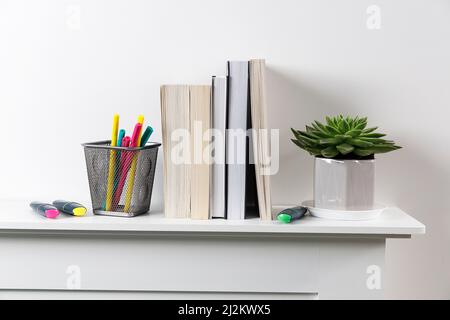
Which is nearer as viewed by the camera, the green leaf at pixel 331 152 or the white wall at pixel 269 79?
the green leaf at pixel 331 152

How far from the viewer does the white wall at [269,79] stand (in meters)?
1.14

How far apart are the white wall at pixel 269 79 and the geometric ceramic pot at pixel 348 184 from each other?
0.45ft

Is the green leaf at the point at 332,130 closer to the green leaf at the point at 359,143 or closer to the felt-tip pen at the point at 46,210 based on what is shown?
the green leaf at the point at 359,143

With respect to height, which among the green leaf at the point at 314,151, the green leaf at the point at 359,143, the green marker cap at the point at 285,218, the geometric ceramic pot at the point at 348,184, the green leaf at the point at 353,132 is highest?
the green leaf at the point at 353,132

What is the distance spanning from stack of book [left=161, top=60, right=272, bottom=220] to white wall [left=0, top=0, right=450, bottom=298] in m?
0.14

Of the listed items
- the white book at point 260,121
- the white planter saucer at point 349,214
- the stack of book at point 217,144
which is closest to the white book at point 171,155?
the stack of book at point 217,144

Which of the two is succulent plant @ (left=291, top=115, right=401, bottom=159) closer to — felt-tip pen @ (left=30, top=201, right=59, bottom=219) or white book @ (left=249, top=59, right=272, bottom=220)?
white book @ (left=249, top=59, right=272, bottom=220)

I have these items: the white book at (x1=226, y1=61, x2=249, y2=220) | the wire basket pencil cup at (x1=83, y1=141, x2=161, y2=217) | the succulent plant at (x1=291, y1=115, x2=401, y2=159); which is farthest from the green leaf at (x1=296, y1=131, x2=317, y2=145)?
the wire basket pencil cup at (x1=83, y1=141, x2=161, y2=217)

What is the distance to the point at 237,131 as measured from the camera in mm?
1015

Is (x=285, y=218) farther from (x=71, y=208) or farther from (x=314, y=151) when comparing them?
(x=71, y=208)

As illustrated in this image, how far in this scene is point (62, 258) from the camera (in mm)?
1010

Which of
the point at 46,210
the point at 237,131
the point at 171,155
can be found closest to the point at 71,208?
the point at 46,210

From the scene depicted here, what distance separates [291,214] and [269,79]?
286mm
